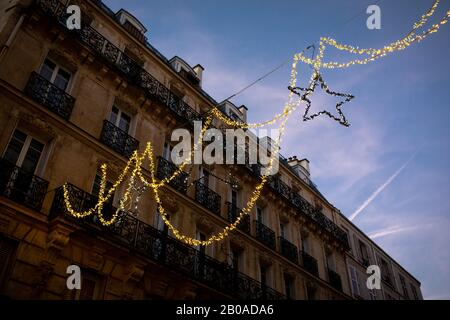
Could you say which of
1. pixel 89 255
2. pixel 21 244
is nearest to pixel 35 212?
pixel 21 244

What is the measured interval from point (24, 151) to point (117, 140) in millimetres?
2557

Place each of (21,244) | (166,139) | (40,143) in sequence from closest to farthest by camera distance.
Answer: (21,244)
(40,143)
(166,139)

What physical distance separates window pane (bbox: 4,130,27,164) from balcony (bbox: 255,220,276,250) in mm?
8551

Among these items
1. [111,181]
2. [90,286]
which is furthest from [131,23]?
[90,286]

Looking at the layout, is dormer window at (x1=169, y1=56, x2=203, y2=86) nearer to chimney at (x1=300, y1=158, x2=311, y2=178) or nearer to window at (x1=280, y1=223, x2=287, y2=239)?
window at (x1=280, y1=223, x2=287, y2=239)

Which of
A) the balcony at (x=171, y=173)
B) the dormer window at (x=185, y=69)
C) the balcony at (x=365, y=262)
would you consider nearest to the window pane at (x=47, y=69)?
the balcony at (x=171, y=173)

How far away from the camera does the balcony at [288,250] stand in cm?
1559

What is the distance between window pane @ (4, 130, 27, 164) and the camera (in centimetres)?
858

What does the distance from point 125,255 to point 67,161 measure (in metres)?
2.60

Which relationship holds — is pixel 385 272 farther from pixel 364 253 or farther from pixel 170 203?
pixel 170 203

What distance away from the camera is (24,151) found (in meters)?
8.93
